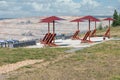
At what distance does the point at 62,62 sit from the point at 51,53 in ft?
13.3

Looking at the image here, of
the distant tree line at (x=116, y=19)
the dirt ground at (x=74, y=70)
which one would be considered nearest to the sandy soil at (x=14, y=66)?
the dirt ground at (x=74, y=70)

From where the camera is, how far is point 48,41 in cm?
2792

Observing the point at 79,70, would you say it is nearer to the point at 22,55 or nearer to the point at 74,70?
the point at 74,70

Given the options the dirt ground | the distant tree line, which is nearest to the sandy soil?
the dirt ground

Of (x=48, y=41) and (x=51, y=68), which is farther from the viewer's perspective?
(x=48, y=41)

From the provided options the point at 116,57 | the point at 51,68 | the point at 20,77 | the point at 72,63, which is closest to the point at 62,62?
the point at 72,63

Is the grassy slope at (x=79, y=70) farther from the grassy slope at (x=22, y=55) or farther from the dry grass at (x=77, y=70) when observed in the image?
the grassy slope at (x=22, y=55)

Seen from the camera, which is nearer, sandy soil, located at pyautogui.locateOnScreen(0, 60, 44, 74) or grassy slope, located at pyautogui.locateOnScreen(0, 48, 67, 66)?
sandy soil, located at pyautogui.locateOnScreen(0, 60, 44, 74)

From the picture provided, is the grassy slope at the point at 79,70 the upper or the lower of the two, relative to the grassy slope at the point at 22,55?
upper

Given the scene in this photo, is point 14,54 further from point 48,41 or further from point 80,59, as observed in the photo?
point 48,41

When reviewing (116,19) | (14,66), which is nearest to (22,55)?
(14,66)

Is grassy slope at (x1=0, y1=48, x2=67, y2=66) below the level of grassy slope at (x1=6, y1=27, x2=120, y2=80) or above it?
below

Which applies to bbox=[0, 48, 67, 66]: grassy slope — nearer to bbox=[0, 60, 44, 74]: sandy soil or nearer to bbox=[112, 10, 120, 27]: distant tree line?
bbox=[0, 60, 44, 74]: sandy soil

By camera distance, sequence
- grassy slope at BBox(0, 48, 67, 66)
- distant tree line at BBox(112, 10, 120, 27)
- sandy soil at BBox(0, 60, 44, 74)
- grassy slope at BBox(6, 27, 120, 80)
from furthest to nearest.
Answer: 1. distant tree line at BBox(112, 10, 120, 27)
2. grassy slope at BBox(0, 48, 67, 66)
3. sandy soil at BBox(0, 60, 44, 74)
4. grassy slope at BBox(6, 27, 120, 80)
